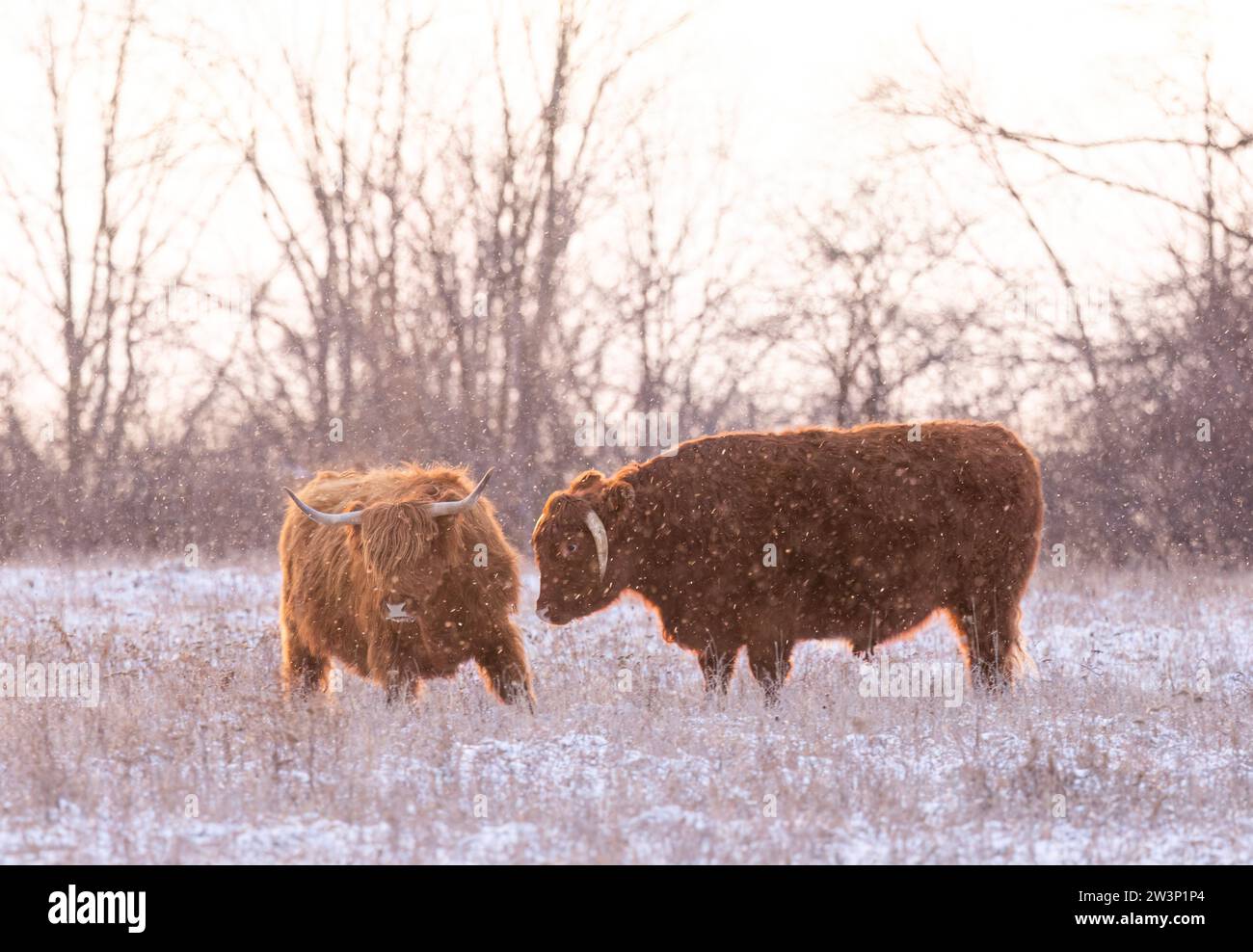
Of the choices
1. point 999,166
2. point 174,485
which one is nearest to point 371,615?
point 174,485

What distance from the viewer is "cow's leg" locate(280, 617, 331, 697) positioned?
8742mm

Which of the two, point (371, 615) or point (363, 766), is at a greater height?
point (371, 615)

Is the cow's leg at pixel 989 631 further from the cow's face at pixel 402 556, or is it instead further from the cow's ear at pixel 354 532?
the cow's ear at pixel 354 532

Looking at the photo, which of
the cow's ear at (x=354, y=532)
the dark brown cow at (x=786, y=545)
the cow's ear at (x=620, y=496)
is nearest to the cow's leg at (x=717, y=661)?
the dark brown cow at (x=786, y=545)

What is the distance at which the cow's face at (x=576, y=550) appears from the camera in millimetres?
7781

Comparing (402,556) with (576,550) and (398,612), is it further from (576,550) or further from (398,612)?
(576,550)

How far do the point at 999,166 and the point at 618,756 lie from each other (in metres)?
15.0

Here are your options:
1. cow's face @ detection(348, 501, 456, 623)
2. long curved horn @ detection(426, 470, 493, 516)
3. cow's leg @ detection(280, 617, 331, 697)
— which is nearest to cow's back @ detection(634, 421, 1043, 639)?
long curved horn @ detection(426, 470, 493, 516)

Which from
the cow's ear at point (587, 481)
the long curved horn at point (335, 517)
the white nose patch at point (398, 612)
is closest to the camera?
the white nose patch at point (398, 612)

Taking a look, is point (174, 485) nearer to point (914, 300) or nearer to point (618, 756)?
point (914, 300)

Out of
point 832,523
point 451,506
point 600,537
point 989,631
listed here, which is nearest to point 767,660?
point 832,523

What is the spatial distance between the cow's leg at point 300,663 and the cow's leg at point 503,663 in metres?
1.41

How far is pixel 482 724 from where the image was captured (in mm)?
6887

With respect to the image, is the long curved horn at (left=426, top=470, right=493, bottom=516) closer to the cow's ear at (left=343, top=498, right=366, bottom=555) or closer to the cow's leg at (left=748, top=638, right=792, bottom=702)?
the cow's ear at (left=343, top=498, right=366, bottom=555)
